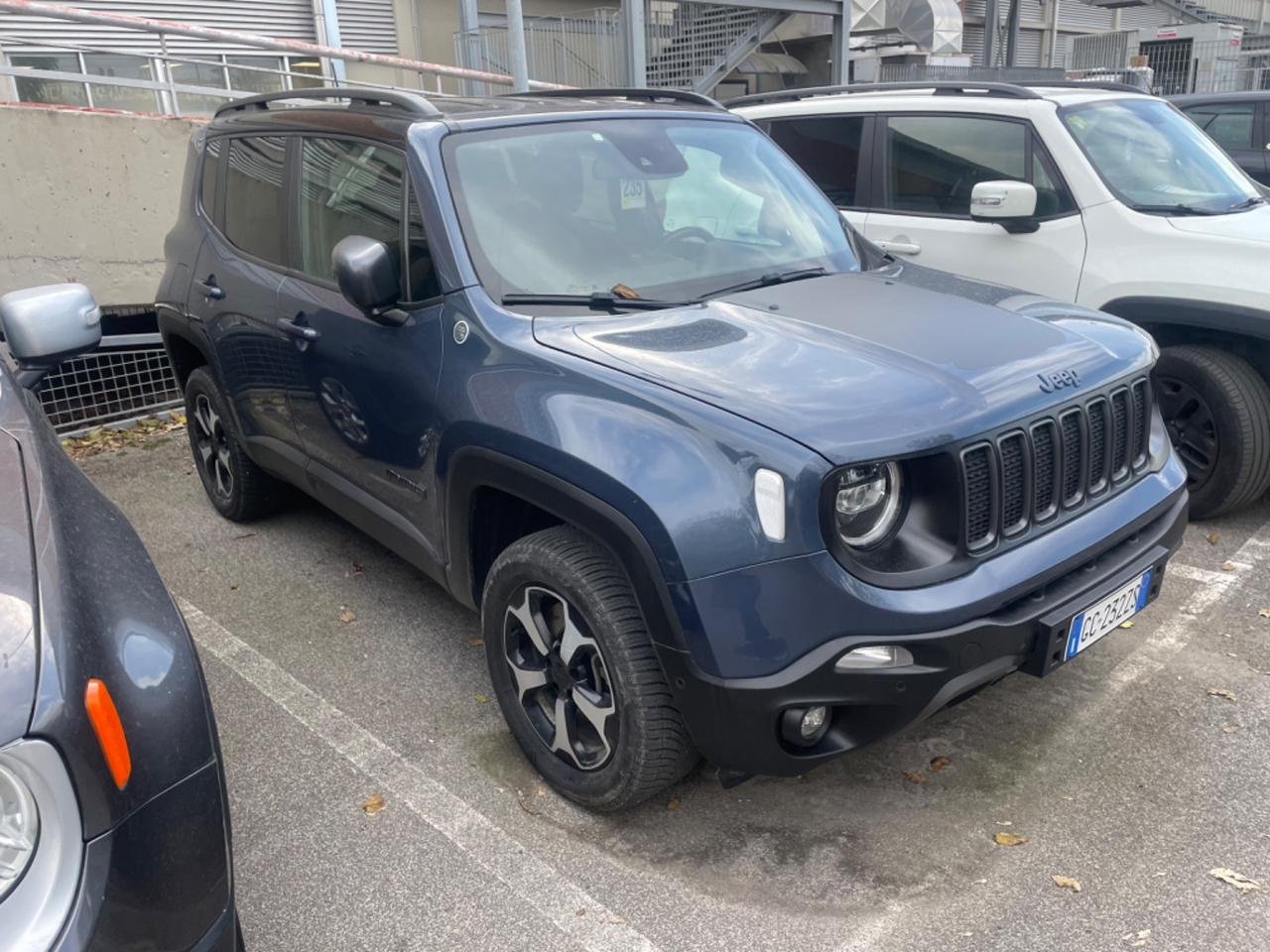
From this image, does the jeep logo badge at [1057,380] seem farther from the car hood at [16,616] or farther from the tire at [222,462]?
the tire at [222,462]

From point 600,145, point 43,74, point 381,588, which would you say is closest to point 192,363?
point 381,588

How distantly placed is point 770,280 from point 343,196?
151cm

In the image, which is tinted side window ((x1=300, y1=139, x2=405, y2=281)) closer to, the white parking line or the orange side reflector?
the white parking line

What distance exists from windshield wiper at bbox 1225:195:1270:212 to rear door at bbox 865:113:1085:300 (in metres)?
0.76

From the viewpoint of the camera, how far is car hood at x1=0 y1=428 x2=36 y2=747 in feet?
5.00

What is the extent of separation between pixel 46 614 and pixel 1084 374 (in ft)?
8.29

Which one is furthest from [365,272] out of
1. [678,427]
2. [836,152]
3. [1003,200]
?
[836,152]

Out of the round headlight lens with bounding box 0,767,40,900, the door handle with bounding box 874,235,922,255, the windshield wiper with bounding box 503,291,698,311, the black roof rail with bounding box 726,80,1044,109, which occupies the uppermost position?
the black roof rail with bounding box 726,80,1044,109

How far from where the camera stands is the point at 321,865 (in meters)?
2.80

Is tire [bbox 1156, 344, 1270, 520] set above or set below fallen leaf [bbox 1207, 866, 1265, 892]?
above

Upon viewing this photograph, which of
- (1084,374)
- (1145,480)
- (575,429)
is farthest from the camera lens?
(1145,480)

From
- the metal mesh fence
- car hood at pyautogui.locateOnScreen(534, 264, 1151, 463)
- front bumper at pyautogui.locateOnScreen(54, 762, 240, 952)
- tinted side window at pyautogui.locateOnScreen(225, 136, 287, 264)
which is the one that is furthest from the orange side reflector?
the metal mesh fence

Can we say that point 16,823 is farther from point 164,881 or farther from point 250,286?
point 250,286

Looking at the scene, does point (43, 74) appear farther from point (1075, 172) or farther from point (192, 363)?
point (1075, 172)
